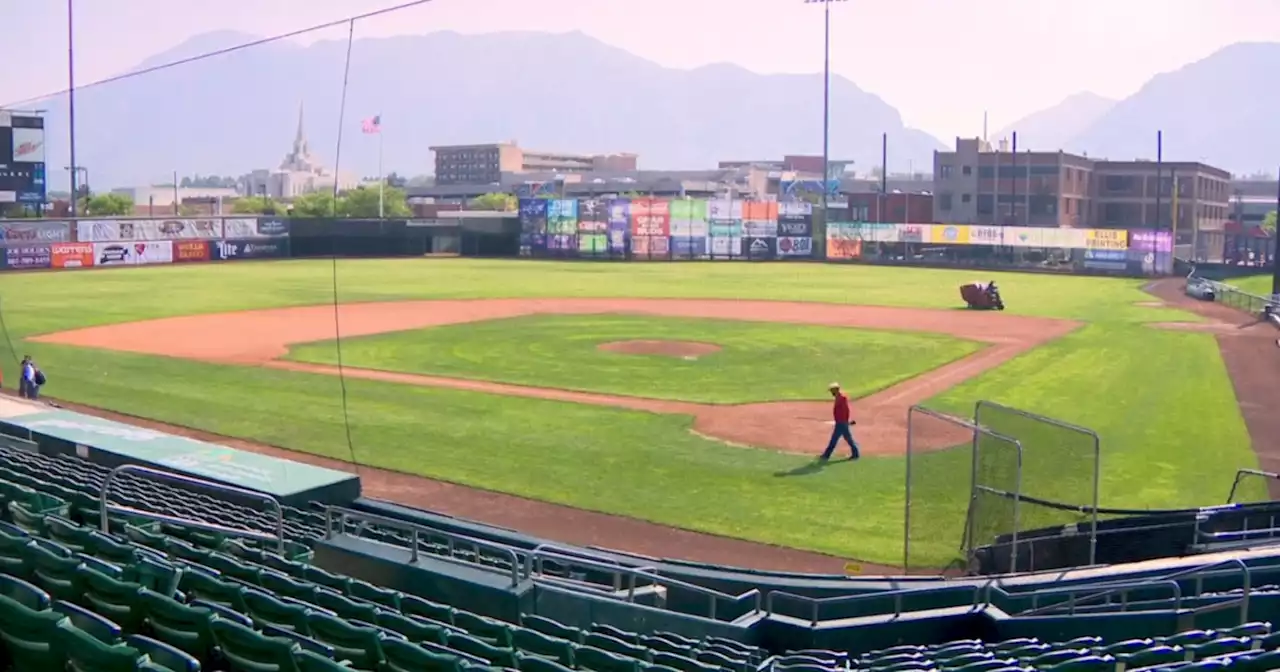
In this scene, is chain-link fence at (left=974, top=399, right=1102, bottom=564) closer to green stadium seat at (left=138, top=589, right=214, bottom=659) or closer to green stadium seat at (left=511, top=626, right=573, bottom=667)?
green stadium seat at (left=511, top=626, right=573, bottom=667)

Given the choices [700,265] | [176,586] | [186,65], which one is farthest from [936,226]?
[176,586]

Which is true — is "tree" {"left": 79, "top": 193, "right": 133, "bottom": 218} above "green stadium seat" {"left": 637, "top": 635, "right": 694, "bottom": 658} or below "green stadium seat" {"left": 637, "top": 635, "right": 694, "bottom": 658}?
above

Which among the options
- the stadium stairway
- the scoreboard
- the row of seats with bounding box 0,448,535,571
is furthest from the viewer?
the scoreboard

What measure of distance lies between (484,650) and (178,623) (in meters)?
1.68

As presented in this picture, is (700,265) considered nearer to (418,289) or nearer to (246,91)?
(418,289)

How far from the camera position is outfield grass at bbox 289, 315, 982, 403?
28531 mm

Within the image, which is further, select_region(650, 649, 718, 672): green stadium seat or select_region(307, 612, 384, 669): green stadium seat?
select_region(650, 649, 718, 672): green stadium seat

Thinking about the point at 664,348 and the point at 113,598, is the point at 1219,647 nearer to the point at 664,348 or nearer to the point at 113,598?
the point at 113,598

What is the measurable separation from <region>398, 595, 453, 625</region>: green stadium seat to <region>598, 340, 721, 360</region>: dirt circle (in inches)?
981

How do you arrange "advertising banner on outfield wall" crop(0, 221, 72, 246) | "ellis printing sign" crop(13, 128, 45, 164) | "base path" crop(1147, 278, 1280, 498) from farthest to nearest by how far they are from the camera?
"advertising banner on outfield wall" crop(0, 221, 72, 246)
"ellis printing sign" crop(13, 128, 45, 164)
"base path" crop(1147, 278, 1280, 498)

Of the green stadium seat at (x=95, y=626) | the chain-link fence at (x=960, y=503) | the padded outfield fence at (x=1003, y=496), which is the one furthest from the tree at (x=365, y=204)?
the green stadium seat at (x=95, y=626)

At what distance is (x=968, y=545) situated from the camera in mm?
13883

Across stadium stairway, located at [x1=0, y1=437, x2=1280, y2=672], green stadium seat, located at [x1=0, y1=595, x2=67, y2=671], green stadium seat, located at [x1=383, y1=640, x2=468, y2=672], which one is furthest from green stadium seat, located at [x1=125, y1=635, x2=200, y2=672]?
green stadium seat, located at [x1=383, y1=640, x2=468, y2=672]

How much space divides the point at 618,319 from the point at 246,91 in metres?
14.8
